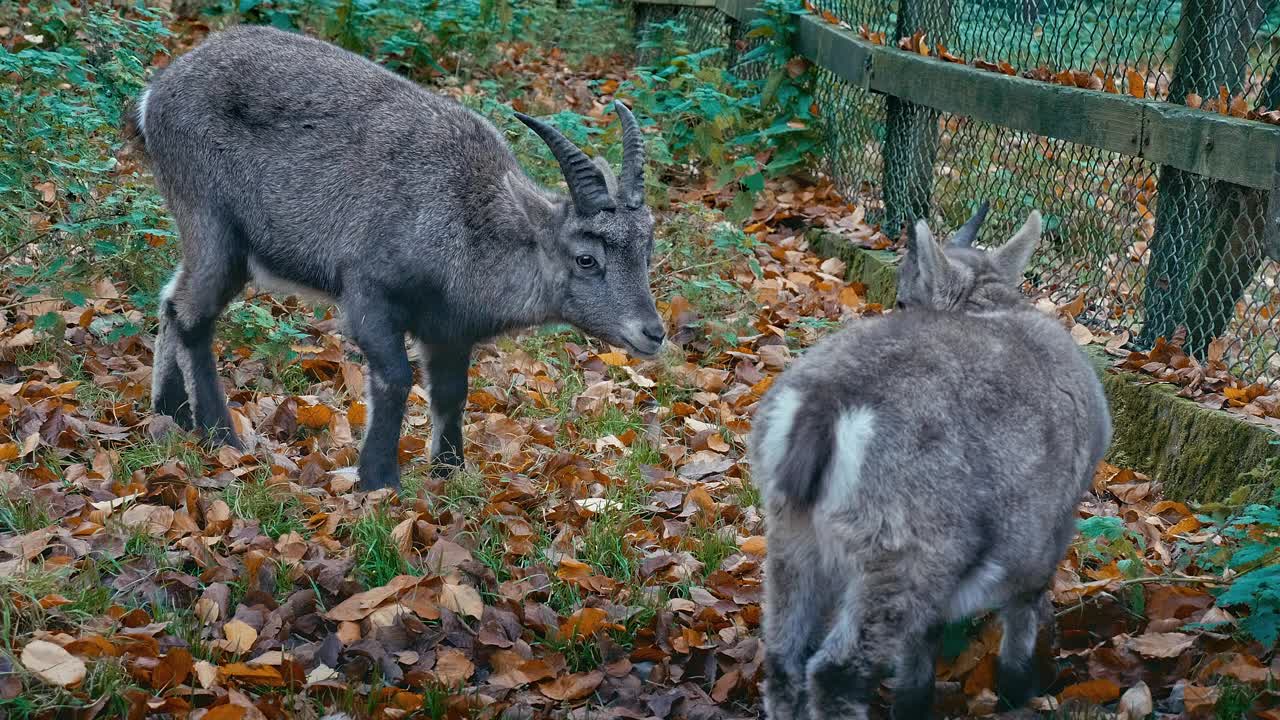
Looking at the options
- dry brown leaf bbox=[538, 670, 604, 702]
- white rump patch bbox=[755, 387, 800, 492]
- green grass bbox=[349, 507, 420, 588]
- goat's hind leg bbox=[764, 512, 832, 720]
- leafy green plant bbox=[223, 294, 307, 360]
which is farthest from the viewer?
leafy green plant bbox=[223, 294, 307, 360]

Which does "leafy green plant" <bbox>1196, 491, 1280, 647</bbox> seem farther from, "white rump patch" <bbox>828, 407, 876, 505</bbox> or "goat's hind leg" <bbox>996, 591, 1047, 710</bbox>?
"white rump patch" <bbox>828, 407, 876, 505</bbox>

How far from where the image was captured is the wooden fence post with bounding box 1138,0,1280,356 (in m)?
5.55

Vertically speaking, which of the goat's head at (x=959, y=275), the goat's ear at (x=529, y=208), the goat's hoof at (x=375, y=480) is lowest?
the goat's hoof at (x=375, y=480)

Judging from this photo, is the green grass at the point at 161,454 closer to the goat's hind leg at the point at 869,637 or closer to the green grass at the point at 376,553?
the green grass at the point at 376,553

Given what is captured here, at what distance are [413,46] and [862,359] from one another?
9.03 m

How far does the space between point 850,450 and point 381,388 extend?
2.70 metres

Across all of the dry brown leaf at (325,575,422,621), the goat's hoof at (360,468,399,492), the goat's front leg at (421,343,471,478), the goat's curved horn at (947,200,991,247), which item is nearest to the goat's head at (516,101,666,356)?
the goat's front leg at (421,343,471,478)

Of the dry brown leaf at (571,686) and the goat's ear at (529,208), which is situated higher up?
the goat's ear at (529,208)

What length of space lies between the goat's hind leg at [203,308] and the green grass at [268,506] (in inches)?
30.0

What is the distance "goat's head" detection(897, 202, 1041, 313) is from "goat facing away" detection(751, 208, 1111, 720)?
34 centimetres

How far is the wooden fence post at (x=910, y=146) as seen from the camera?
8117 mm

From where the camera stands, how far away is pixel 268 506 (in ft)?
16.5

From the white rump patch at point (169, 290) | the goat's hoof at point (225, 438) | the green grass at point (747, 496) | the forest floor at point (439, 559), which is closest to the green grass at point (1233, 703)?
the forest floor at point (439, 559)

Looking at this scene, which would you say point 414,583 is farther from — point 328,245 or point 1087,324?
point 1087,324
